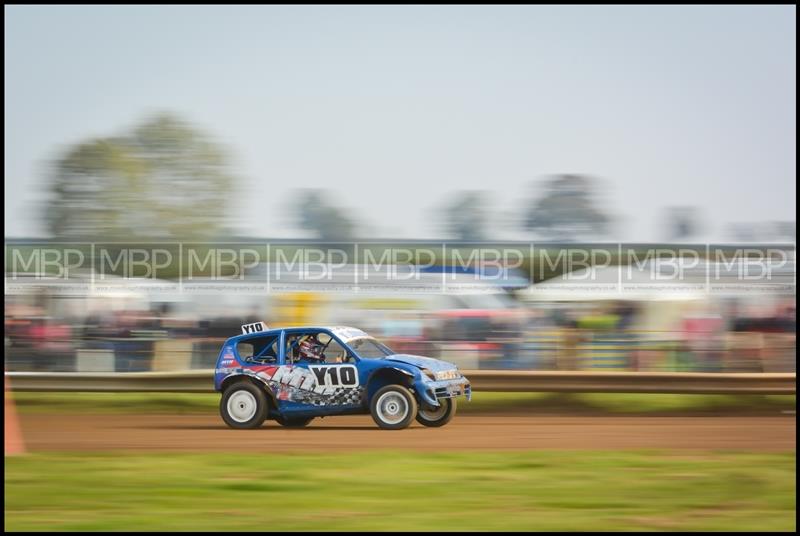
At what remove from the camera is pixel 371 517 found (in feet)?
23.9

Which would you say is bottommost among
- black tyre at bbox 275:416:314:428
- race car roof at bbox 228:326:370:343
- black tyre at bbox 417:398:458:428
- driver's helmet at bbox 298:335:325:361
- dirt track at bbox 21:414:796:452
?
dirt track at bbox 21:414:796:452

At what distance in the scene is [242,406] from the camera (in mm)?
12523

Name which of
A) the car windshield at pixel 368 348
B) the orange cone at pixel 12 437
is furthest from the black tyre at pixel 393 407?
the orange cone at pixel 12 437

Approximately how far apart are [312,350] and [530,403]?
4765 mm

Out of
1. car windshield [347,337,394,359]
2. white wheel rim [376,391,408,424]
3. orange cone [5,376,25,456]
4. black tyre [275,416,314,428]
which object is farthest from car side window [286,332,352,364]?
orange cone [5,376,25,456]

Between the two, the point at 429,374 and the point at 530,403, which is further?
the point at 530,403

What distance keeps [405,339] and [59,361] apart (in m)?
5.19

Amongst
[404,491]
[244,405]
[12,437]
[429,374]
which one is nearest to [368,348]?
[429,374]

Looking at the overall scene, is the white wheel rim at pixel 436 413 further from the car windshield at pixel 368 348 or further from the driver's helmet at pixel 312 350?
the driver's helmet at pixel 312 350

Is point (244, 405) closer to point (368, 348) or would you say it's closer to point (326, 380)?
point (326, 380)

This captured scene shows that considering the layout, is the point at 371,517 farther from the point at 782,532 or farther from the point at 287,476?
the point at 782,532

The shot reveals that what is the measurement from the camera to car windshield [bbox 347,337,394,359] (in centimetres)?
1230

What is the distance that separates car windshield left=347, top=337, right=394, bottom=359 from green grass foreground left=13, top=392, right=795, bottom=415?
2803mm

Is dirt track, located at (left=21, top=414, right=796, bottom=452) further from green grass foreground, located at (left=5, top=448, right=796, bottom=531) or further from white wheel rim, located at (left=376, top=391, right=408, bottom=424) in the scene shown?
green grass foreground, located at (left=5, top=448, right=796, bottom=531)
